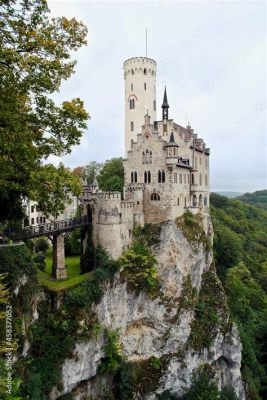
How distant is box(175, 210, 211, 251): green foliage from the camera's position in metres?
43.5

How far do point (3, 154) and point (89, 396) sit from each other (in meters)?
27.2

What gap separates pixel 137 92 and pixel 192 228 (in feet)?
64.7

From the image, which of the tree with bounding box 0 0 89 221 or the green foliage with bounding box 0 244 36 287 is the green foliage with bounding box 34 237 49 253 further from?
the tree with bounding box 0 0 89 221

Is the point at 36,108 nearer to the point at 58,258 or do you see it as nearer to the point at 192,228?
the point at 58,258

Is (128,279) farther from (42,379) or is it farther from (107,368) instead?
(42,379)

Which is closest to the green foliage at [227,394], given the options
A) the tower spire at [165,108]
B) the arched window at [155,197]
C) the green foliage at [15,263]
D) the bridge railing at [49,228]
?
the arched window at [155,197]

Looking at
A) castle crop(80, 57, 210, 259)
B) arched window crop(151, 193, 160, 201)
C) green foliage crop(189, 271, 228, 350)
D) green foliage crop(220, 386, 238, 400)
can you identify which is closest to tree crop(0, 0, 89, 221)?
castle crop(80, 57, 210, 259)

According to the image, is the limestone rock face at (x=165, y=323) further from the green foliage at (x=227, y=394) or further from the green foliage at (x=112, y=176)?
the green foliage at (x=112, y=176)

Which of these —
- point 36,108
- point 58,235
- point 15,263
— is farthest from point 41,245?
point 36,108

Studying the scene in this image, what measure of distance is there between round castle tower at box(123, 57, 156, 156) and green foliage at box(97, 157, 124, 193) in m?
7.64

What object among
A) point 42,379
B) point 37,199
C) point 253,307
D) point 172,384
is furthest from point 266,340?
point 37,199

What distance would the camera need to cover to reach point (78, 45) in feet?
56.2

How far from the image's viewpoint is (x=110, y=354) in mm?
34625

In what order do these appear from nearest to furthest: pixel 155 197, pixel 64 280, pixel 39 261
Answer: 1. pixel 64 280
2. pixel 39 261
3. pixel 155 197
